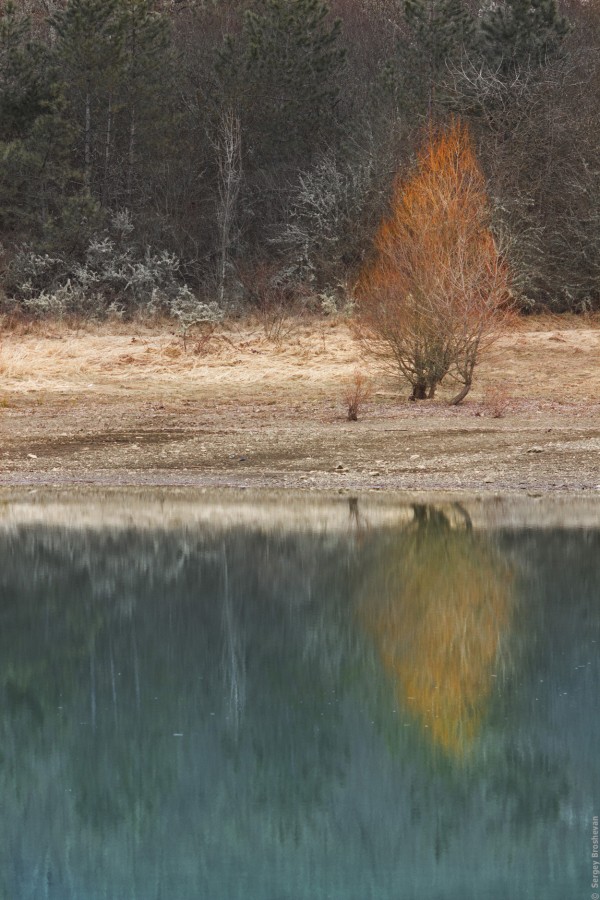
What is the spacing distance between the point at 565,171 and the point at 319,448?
78.7 ft

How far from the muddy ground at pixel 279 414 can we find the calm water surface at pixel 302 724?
5.89m

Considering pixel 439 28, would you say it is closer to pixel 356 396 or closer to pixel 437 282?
pixel 437 282

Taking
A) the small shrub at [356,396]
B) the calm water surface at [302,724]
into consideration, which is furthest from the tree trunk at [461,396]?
the calm water surface at [302,724]

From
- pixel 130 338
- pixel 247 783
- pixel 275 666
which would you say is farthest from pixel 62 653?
pixel 130 338

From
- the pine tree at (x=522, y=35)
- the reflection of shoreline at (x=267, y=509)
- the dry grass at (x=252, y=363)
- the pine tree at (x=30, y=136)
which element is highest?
the pine tree at (x=522, y=35)

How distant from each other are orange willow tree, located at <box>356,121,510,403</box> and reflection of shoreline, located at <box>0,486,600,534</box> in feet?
34.3

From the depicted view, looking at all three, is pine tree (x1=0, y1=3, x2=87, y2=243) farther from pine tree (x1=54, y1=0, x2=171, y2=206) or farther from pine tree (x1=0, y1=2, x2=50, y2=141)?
pine tree (x1=54, y1=0, x2=171, y2=206)

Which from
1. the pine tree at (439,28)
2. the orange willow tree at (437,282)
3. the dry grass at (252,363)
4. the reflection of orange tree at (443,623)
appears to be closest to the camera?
the reflection of orange tree at (443,623)

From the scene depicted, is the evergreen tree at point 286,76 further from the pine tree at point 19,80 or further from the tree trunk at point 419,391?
the tree trunk at point 419,391

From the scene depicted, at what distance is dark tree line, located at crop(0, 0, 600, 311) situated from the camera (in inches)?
1671

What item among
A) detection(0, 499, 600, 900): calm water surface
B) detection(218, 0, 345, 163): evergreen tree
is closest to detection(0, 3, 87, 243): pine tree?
detection(218, 0, 345, 163): evergreen tree

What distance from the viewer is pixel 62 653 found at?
10141 millimetres

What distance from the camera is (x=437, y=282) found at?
27.6 m

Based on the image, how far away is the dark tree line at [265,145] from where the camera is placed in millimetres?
42438
